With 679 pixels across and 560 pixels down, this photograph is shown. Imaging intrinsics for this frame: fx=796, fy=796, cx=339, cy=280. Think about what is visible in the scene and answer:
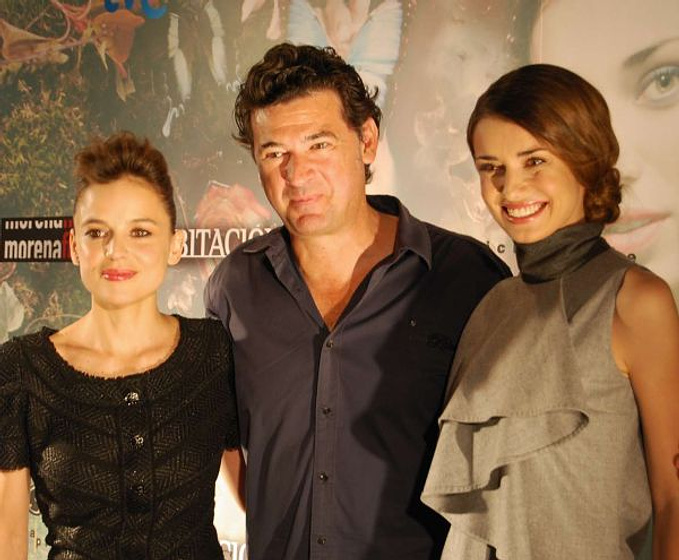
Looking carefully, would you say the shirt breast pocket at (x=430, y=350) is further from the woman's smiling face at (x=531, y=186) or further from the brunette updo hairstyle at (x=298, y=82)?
the brunette updo hairstyle at (x=298, y=82)

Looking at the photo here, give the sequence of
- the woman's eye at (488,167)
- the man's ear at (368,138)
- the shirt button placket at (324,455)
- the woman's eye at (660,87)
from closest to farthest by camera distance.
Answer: the woman's eye at (488,167), the shirt button placket at (324,455), the man's ear at (368,138), the woman's eye at (660,87)

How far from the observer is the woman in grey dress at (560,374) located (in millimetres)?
1394

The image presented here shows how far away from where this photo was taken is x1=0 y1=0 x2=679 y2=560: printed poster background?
109 inches

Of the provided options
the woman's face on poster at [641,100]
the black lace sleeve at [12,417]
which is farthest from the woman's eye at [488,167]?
the woman's face on poster at [641,100]

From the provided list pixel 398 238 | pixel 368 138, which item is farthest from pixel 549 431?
pixel 368 138

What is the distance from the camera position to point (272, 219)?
11.4 feet

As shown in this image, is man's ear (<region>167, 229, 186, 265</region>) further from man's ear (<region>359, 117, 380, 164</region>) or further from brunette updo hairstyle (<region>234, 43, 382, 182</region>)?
man's ear (<region>359, 117, 380, 164</region>)

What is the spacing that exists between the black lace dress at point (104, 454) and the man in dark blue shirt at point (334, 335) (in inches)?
9.2

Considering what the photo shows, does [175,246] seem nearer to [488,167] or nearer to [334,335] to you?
[334,335]

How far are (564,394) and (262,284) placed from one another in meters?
0.92

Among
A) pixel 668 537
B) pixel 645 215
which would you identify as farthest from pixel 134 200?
pixel 645 215

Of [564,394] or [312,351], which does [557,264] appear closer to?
[564,394]

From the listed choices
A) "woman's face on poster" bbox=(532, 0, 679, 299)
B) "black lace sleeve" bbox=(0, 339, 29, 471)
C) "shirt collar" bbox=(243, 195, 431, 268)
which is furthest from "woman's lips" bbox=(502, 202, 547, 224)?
"woman's face on poster" bbox=(532, 0, 679, 299)

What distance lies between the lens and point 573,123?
1.49 m
